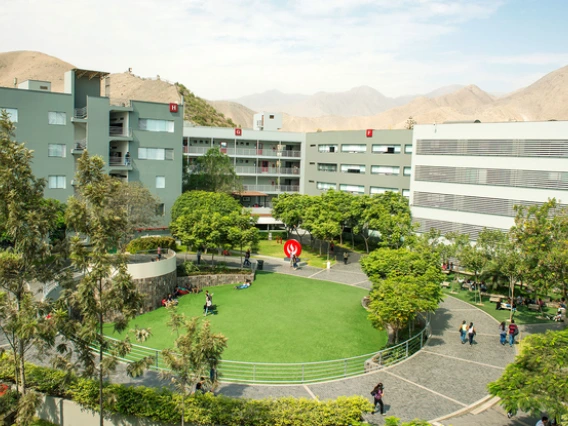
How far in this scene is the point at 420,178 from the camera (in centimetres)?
4728

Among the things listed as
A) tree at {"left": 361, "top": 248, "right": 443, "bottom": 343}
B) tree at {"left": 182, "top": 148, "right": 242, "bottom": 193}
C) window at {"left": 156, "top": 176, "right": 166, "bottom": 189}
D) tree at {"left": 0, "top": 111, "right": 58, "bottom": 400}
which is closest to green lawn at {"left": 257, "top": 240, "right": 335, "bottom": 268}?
tree at {"left": 182, "top": 148, "right": 242, "bottom": 193}

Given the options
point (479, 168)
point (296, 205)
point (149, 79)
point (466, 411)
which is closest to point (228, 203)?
point (296, 205)

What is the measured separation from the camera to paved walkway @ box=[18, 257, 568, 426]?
59.7ft

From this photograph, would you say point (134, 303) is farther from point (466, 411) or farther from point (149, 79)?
point (149, 79)

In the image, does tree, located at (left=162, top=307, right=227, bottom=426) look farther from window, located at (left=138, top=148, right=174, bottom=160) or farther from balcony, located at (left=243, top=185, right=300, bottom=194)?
balcony, located at (left=243, top=185, right=300, bottom=194)

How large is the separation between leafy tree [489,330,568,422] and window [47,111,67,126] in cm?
4007

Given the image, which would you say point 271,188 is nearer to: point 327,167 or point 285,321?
point 327,167

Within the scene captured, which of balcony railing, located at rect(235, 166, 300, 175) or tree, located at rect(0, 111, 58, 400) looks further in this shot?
balcony railing, located at rect(235, 166, 300, 175)

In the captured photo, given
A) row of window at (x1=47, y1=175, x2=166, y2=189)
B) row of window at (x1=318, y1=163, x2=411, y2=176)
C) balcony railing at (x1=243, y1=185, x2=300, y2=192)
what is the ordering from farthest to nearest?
1. balcony railing at (x1=243, y1=185, x2=300, y2=192)
2. row of window at (x1=318, y1=163, x2=411, y2=176)
3. row of window at (x1=47, y1=175, x2=166, y2=189)

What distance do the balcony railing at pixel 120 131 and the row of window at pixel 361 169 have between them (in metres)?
24.7

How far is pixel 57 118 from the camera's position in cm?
4334

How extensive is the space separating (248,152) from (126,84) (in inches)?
2542

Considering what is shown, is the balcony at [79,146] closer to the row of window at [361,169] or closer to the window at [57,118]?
the window at [57,118]

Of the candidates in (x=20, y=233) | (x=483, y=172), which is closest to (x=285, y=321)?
(x=20, y=233)
